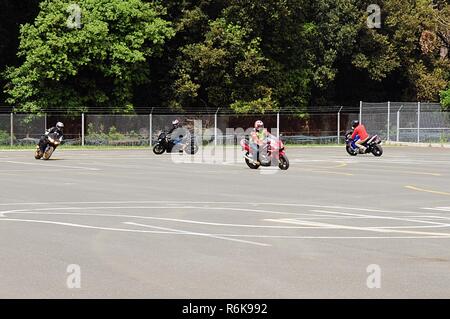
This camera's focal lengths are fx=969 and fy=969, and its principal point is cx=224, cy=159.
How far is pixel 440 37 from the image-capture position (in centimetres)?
7244

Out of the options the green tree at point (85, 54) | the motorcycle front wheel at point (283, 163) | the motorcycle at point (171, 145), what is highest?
the green tree at point (85, 54)

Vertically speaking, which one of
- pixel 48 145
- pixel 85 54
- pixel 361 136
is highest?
pixel 85 54

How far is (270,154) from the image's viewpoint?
3281 cm

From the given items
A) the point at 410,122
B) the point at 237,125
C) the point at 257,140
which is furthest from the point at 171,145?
the point at 410,122

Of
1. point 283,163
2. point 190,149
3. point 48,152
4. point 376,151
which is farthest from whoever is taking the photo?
point 190,149

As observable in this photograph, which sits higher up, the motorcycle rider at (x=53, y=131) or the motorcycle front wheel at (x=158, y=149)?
the motorcycle rider at (x=53, y=131)

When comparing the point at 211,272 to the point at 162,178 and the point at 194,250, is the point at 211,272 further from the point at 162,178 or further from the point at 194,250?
the point at 162,178

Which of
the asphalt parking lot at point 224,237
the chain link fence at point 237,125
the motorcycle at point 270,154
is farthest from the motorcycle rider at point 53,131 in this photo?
the chain link fence at point 237,125

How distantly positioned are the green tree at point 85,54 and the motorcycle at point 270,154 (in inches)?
900

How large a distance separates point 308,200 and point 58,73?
36.2 metres

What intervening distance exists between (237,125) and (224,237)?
46460 millimetres

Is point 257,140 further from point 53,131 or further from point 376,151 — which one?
point 376,151

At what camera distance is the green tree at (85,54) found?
54.3 meters

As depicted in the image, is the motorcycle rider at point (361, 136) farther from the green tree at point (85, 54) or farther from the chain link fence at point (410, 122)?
the green tree at point (85, 54)
